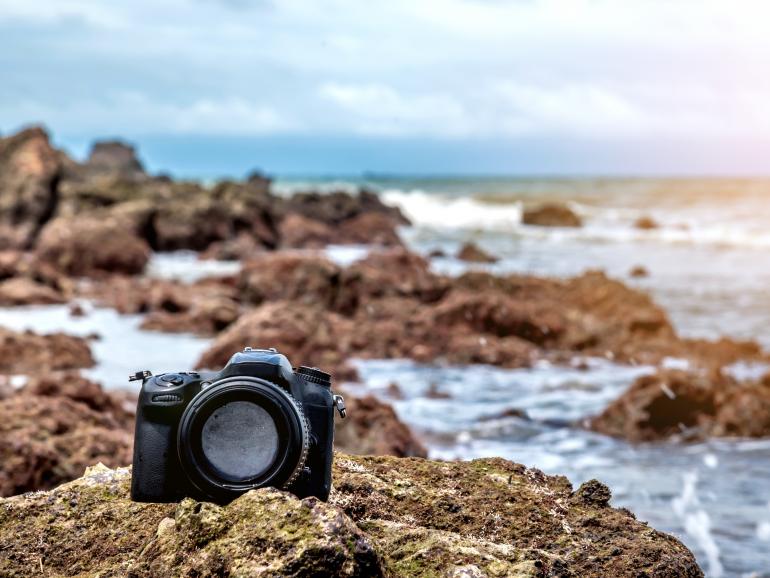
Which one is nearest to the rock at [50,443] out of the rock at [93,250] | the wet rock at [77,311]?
the wet rock at [77,311]

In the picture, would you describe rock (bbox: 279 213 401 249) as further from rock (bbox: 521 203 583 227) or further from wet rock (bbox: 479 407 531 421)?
wet rock (bbox: 479 407 531 421)

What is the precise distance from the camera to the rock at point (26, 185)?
21516 mm

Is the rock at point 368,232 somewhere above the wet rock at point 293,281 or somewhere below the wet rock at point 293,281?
below

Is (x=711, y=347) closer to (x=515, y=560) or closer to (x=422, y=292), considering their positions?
(x=422, y=292)

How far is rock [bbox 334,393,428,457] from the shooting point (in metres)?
5.95

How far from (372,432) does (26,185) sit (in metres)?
19.2

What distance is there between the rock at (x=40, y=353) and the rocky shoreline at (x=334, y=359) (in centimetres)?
2

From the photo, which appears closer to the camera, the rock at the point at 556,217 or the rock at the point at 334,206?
the rock at the point at 334,206

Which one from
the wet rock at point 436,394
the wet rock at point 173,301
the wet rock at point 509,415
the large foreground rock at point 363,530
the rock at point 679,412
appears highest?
the large foreground rock at point 363,530

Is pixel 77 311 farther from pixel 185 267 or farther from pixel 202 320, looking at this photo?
pixel 185 267

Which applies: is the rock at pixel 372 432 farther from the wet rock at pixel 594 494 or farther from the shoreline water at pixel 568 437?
the wet rock at pixel 594 494

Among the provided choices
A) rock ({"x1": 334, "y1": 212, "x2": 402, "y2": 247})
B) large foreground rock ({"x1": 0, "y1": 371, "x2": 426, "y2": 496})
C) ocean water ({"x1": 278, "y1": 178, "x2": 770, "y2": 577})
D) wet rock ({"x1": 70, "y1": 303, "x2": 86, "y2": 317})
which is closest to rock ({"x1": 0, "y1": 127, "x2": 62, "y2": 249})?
rock ({"x1": 334, "y1": 212, "x2": 402, "y2": 247})

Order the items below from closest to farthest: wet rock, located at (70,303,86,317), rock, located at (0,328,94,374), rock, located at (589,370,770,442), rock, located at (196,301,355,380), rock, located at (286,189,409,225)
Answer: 1. rock, located at (589,370,770,442)
2. rock, located at (0,328,94,374)
3. rock, located at (196,301,355,380)
4. wet rock, located at (70,303,86,317)
5. rock, located at (286,189,409,225)

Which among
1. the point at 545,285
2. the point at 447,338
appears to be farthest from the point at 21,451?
the point at 545,285
